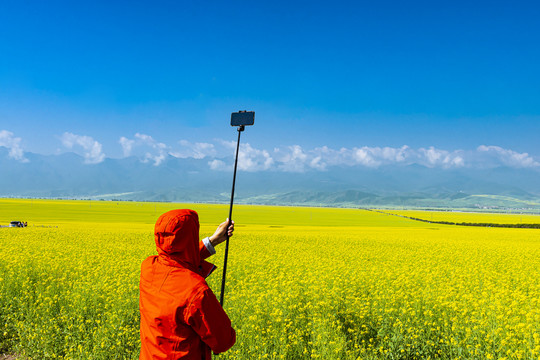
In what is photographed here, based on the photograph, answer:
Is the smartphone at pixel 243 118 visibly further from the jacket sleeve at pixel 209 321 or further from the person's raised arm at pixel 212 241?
the jacket sleeve at pixel 209 321

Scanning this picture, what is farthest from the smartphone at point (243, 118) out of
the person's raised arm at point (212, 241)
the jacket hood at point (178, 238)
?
the jacket hood at point (178, 238)

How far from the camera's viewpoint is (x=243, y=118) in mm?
3791

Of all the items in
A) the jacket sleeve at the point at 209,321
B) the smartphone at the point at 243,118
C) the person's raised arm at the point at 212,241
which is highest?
the smartphone at the point at 243,118

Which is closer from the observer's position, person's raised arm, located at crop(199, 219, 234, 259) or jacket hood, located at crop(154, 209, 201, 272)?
jacket hood, located at crop(154, 209, 201, 272)

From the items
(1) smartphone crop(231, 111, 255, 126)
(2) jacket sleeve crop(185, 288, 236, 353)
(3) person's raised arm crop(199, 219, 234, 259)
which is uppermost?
(1) smartphone crop(231, 111, 255, 126)

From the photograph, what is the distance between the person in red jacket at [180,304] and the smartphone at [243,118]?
4.78ft

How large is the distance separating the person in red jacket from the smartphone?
146 centimetres

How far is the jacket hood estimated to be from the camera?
2475mm

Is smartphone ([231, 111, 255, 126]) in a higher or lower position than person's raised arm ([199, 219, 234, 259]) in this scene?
higher

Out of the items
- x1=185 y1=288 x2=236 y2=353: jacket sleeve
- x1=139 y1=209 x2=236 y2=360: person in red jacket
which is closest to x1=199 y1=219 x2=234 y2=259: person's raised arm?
x1=139 y1=209 x2=236 y2=360: person in red jacket

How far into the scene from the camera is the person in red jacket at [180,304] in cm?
240

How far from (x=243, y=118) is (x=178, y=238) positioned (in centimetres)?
169

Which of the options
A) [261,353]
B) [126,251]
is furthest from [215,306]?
[126,251]

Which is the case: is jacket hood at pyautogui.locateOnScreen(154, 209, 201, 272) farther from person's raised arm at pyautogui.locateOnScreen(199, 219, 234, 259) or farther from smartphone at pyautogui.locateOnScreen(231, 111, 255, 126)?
smartphone at pyautogui.locateOnScreen(231, 111, 255, 126)
